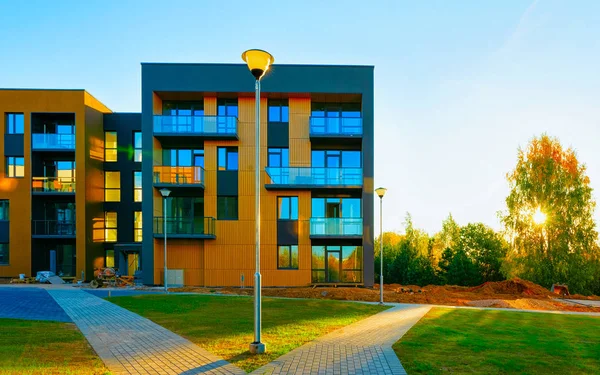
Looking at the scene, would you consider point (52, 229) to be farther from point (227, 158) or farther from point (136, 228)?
point (227, 158)

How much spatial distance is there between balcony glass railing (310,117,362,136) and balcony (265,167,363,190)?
237 centimetres

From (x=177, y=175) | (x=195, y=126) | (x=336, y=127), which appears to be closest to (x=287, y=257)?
(x=177, y=175)

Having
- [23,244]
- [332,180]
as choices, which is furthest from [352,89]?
[23,244]

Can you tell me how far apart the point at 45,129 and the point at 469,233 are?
43.7 meters

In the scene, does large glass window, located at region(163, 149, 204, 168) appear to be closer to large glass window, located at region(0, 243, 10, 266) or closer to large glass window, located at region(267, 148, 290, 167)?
large glass window, located at region(267, 148, 290, 167)

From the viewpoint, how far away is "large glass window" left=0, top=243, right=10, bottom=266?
88.8 feet

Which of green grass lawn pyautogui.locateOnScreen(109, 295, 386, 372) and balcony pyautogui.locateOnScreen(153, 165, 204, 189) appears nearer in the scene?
green grass lawn pyautogui.locateOnScreen(109, 295, 386, 372)

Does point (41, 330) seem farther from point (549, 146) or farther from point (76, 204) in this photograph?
point (549, 146)

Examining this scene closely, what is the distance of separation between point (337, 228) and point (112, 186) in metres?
18.5

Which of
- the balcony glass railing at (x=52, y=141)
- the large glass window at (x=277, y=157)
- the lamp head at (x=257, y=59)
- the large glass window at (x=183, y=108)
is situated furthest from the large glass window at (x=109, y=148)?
the lamp head at (x=257, y=59)

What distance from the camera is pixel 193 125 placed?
23891 millimetres

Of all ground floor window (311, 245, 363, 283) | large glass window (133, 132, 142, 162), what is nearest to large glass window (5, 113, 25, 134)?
large glass window (133, 132, 142, 162)

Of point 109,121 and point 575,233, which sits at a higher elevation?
point 109,121

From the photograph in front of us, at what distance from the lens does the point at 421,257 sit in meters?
43.5
